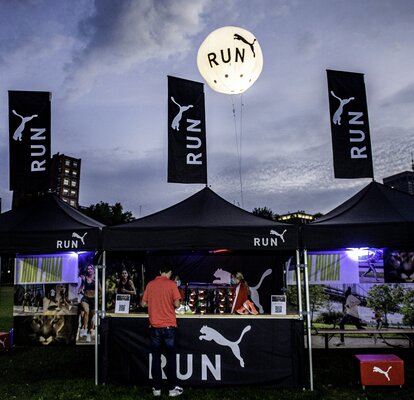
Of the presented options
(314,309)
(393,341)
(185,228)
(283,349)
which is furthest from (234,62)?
(393,341)

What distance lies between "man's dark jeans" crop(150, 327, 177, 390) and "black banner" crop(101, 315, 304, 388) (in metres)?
0.40

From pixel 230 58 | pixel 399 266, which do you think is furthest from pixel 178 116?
pixel 399 266

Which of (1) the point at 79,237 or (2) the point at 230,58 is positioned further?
(2) the point at 230,58

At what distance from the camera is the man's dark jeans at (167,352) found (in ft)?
19.0

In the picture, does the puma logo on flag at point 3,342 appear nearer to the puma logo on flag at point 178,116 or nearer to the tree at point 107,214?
the puma logo on flag at point 178,116

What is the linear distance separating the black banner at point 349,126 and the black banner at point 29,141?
5119 mm

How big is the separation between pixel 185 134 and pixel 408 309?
19.9 ft

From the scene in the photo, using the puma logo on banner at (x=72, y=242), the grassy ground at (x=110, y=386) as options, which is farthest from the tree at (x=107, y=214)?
the puma logo on banner at (x=72, y=242)

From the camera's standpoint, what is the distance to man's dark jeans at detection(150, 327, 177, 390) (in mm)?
5781

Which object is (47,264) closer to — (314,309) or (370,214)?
(314,309)

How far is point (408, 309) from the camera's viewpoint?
9.20 meters

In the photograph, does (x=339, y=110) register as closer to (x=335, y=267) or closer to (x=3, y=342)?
(x=335, y=267)

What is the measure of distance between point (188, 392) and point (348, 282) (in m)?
4.74

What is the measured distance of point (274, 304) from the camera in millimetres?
6273
